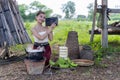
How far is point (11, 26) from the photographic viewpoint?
27.9 ft

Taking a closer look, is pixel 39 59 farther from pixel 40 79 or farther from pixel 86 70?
pixel 86 70

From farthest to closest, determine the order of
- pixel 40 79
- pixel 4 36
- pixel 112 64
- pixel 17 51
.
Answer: pixel 4 36, pixel 17 51, pixel 112 64, pixel 40 79

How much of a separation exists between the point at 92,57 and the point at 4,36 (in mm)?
3079

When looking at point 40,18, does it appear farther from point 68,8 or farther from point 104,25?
point 68,8

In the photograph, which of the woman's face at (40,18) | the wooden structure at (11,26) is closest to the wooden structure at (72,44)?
the woman's face at (40,18)

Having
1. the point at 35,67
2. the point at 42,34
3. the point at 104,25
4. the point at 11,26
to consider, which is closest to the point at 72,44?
the point at 42,34

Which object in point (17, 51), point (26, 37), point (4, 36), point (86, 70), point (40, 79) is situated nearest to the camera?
point (40, 79)

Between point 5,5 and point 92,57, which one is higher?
point 5,5

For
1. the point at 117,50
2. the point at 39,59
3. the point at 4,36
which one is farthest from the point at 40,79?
the point at 4,36

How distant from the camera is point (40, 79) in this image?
478cm

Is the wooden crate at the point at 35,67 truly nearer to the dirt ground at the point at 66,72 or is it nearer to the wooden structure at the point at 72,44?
the dirt ground at the point at 66,72

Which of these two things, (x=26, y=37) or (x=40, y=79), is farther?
(x=26, y=37)

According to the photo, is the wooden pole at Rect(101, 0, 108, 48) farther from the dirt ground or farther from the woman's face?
the woman's face

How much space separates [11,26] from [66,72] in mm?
3705
